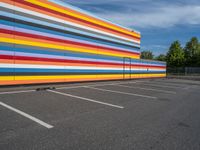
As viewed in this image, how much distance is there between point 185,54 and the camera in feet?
185

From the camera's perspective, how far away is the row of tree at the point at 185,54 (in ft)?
172

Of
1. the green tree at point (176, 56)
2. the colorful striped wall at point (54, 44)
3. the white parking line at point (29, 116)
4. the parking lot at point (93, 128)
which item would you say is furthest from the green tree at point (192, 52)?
the white parking line at point (29, 116)

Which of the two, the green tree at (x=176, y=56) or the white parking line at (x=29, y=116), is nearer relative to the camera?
the white parking line at (x=29, y=116)

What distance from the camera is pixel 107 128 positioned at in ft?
12.6

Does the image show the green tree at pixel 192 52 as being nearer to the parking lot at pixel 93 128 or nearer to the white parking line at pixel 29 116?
the parking lot at pixel 93 128

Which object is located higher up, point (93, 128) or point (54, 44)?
point (54, 44)

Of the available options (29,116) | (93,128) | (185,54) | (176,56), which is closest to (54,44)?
(29,116)

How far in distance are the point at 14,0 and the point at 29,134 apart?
8646mm

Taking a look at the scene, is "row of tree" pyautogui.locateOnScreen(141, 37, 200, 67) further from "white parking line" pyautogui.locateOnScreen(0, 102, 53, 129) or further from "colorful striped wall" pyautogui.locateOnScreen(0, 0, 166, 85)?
"white parking line" pyautogui.locateOnScreen(0, 102, 53, 129)

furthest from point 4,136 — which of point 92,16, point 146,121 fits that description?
point 92,16

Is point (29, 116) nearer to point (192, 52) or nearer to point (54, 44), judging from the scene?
point (54, 44)

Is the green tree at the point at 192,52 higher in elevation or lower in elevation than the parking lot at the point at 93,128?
higher

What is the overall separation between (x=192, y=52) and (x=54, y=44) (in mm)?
55355

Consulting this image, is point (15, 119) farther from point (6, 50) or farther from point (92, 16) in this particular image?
point (92, 16)
